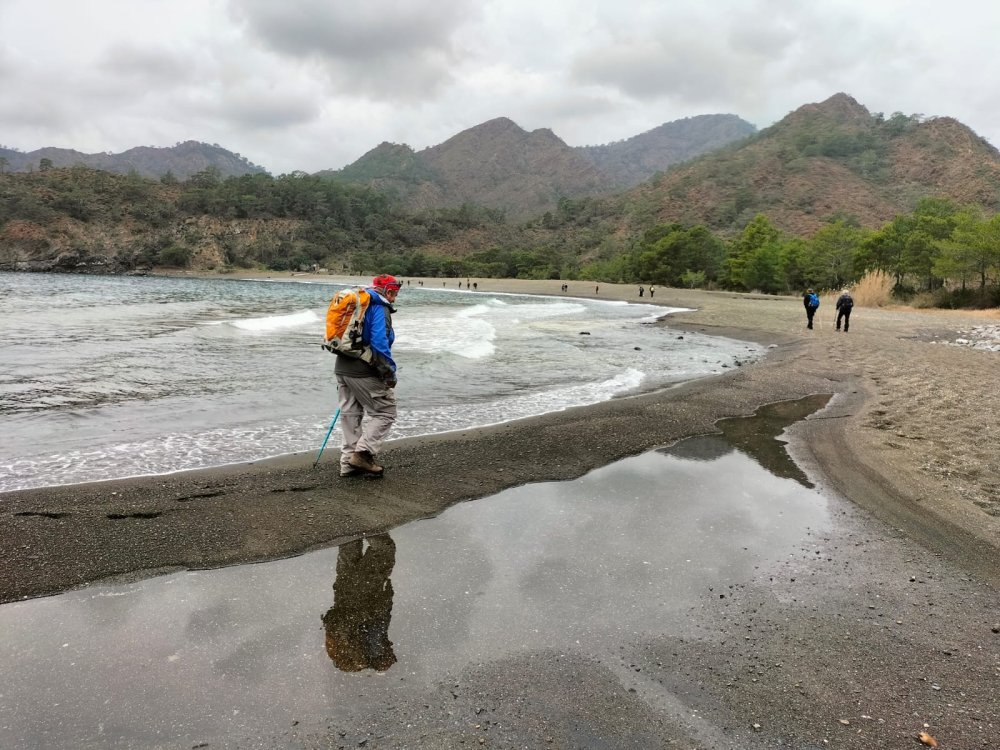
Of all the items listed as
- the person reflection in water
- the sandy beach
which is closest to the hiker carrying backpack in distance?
the sandy beach

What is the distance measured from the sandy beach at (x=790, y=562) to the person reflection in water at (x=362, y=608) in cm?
38

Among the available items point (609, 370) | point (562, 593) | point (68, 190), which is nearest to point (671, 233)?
point (609, 370)

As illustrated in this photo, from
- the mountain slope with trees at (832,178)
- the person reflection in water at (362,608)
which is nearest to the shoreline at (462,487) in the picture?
the person reflection in water at (362,608)

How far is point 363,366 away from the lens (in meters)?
6.10

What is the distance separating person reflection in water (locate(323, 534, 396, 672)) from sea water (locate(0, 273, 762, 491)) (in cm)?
316

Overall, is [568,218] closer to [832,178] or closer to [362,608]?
[832,178]

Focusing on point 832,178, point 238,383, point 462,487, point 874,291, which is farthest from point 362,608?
point 832,178

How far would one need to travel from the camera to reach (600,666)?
312 centimetres

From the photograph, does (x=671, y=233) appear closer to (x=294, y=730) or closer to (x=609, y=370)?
(x=609, y=370)

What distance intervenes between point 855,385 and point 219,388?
13.1 meters

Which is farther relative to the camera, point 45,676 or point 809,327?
point 809,327

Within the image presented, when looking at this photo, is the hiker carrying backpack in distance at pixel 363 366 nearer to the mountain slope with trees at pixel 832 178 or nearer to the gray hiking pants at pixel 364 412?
the gray hiking pants at pixel 364 412

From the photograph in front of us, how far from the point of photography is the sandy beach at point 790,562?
290 cm

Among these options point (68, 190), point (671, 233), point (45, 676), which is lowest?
point (45, 676)
